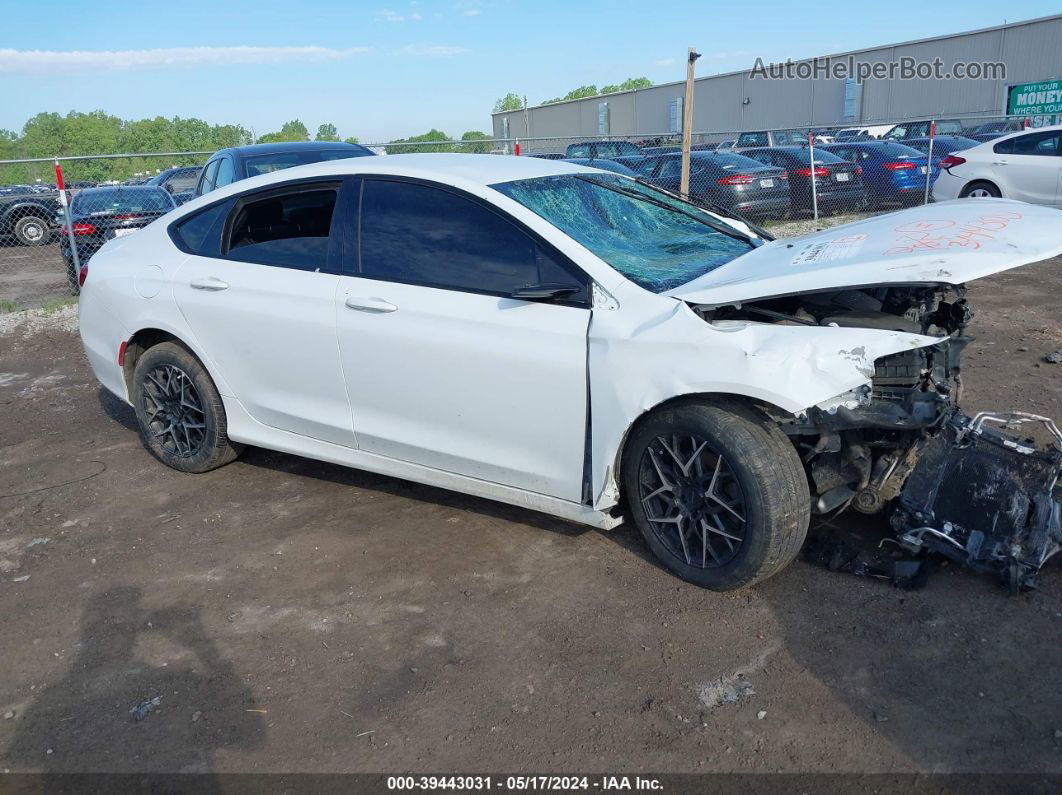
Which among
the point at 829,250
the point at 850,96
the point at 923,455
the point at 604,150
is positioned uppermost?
the point at 850,96

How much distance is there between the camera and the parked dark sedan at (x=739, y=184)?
1434 cm

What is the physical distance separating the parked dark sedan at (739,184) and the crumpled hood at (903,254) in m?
10.5

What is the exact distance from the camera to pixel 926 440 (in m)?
3.61

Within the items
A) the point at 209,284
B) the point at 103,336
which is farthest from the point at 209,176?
the point at 209,284

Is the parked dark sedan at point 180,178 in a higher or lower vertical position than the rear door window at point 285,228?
higher

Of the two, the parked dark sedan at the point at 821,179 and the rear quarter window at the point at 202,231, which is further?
the parked dark sedan at the point at 821,179

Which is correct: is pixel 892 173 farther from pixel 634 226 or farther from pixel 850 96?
pixel 850 96

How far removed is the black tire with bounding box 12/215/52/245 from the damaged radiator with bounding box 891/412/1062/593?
19.1 meters

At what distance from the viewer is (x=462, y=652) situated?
344cm

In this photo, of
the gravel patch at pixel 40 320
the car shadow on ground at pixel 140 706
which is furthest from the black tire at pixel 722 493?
the gravel patch at pixel 40 320

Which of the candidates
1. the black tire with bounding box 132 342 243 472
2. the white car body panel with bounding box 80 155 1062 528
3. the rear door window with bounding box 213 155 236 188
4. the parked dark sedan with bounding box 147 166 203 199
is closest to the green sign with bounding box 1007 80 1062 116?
the parked dark sedan with bounding box 147 166 203 199

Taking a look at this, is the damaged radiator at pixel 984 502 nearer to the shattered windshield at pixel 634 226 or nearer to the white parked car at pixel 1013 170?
the shattered windshield at pixel 634 226

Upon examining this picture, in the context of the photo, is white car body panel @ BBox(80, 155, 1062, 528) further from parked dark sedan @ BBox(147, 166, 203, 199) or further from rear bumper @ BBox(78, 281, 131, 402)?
parked dark sedan @ BBox(147, 166, 203, 199)

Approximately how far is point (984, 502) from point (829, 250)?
116 centimetres
